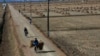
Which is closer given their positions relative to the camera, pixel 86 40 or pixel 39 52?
pixel 39 52

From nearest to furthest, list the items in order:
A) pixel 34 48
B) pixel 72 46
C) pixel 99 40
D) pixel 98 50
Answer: pixel 34 48
pixel 98 50
pixel 72 46
pixel 99 40

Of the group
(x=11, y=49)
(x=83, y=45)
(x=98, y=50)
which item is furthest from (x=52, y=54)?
(x=83, y=45)

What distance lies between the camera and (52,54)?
22438 millimetres

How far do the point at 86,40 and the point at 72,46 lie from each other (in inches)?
177

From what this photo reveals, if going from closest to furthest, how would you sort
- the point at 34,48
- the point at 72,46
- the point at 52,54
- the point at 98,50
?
the point at 52,54 → the point at 34,48 → the point at 98,50 → the point at 72,46

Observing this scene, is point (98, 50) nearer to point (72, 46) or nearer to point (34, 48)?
point (72, 46)

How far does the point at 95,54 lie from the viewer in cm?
2438

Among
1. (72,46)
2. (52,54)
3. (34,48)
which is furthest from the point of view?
(72,46)

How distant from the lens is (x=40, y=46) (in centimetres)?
2409

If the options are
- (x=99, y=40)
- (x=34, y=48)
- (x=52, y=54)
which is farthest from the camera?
(x=99, y=40)

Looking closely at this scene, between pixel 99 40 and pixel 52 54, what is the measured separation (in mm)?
11050

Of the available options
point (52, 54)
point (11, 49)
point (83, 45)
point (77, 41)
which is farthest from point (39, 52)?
point (77, 41)

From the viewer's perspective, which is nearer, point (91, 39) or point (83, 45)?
point (83, 45)

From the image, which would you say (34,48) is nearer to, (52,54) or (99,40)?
(52,54)
